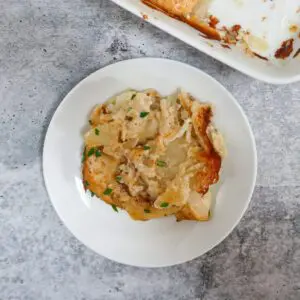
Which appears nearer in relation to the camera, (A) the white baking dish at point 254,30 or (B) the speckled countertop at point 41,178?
(A) the white baking dish at point 254,30

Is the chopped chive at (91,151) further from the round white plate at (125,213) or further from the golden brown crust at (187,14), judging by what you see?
the golden brown crust at (187,14)

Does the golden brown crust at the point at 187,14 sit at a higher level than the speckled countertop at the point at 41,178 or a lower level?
higher

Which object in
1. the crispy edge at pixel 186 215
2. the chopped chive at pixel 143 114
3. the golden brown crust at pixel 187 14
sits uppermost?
the golden brown crust at pixel 187 14

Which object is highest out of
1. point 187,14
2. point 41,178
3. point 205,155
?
point 187,14

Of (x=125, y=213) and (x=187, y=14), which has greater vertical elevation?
(x=187, y=14)

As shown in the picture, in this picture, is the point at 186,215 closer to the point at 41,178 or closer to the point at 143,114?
the point at 143,114

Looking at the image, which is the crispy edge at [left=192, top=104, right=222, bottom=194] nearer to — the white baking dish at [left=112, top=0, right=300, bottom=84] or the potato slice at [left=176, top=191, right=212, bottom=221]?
the potato slice at [left=176, top=191, right=212, bottom=221]

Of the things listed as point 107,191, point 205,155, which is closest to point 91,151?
point 107,191

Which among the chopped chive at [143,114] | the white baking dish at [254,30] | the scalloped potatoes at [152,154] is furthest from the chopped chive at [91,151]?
the white baking dish at [254,30]
